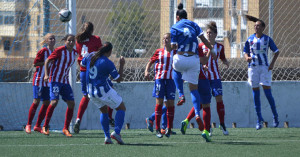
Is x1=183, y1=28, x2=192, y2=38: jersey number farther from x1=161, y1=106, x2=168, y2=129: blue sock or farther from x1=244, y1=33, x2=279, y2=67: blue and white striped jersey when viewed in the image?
x1=244, y1=33, x2=279, y2=67: blue and white striped jersey

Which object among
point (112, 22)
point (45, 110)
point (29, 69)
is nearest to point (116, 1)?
point (112, 22)

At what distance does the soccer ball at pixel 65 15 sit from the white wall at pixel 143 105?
1779mm

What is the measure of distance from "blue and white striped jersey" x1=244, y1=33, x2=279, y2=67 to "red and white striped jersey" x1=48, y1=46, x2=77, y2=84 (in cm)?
344

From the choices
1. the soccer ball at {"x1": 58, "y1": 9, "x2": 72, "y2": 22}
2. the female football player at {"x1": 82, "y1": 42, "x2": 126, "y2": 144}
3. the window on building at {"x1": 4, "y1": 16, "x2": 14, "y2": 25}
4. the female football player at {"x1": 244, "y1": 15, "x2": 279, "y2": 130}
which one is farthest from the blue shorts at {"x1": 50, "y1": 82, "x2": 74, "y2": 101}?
the female football player at {"x1": 244, "y1": 15, "x2": 279, "y2": 130}

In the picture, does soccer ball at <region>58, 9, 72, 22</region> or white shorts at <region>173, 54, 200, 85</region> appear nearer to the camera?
white shorts at <region>173, 54, 200, 85</region>

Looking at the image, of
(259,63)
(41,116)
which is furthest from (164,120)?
(259,63)

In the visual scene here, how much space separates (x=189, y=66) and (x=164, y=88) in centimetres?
126

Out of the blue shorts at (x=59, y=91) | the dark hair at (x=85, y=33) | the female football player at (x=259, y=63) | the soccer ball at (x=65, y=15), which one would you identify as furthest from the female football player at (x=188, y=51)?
the female football player at (x=259, y=63)

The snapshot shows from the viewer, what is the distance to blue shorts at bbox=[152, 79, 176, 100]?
896 cm

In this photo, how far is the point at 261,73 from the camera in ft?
35.3

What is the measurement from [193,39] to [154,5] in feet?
13.5

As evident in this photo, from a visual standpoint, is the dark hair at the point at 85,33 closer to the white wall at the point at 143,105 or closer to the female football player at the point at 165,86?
the female football player at the point at 165,86

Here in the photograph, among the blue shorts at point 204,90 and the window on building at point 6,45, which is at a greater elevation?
the window on building at point 6,45

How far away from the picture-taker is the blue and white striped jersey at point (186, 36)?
25.7ft
